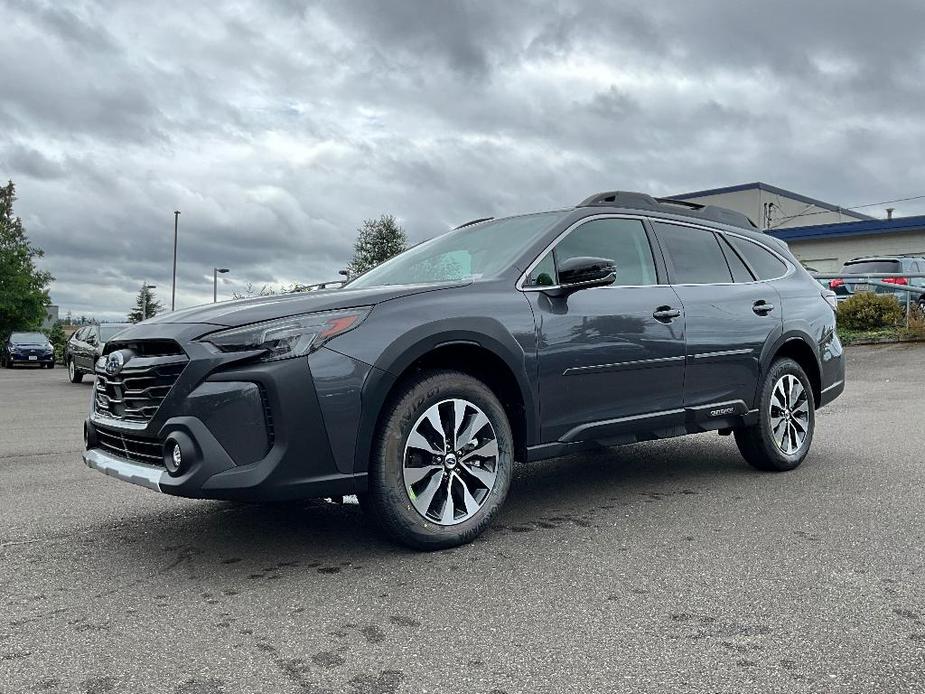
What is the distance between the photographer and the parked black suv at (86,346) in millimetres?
19125

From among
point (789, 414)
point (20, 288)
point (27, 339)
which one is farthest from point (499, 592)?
point (20, 288)

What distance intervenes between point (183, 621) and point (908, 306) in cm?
1764

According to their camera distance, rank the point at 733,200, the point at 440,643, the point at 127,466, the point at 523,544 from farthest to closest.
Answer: the point at 733,200
the point at 523,544
the point at 127,466
the point at 440,643

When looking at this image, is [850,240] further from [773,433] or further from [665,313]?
[665,313]

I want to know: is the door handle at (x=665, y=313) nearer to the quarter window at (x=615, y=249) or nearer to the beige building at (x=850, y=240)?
the quarter window at (x=615, y=249)

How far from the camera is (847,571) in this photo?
367cm

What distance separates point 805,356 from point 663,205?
1700 mm

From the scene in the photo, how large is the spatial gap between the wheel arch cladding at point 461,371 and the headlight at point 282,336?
0.30 metres

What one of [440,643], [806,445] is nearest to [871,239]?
[806,445]

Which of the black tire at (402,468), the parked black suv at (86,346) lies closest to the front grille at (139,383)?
the black tire at (402,468)

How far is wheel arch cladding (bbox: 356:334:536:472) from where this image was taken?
377 centimetres

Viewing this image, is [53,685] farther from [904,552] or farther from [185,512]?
[904,552]

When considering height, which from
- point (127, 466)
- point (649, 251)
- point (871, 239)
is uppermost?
point (871, 239)

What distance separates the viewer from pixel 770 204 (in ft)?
152
